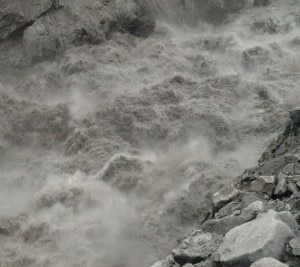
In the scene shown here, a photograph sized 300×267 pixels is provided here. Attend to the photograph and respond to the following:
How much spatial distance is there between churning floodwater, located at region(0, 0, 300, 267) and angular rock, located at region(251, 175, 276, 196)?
365 cm

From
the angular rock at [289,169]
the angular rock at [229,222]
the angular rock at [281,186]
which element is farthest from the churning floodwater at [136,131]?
the angular rock at [229,222]

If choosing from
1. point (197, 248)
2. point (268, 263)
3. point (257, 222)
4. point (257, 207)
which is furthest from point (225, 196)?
point (268, 263)

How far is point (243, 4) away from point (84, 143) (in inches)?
502

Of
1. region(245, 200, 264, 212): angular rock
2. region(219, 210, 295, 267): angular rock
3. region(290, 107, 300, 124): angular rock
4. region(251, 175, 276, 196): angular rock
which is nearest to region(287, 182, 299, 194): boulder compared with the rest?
region(251, 175, 276, 196): angular rock

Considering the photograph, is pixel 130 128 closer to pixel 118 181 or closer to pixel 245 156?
pixel 118 181

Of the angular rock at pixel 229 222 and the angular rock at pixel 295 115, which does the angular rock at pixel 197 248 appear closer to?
the angular rock at pixel 229 222

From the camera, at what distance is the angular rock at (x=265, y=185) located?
8289mm

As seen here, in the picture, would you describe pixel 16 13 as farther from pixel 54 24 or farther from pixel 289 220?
pixel 289 220

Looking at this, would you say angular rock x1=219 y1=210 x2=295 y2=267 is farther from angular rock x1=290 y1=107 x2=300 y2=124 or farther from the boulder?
angular rock x1=290 y1=107 x2=300 y2=124

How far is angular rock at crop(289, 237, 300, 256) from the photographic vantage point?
17.5 ft

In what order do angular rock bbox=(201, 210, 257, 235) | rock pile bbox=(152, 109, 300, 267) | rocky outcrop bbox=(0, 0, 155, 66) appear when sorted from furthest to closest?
1. rocky outcrop bbox=(0, 0, 155, 66)
2. angular rock bbox=(201, 210, 257, 235)
3. rock pile bbox=(152, 109, 300, 267)

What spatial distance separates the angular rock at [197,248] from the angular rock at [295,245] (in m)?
1.31

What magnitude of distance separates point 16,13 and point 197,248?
55.6 feet

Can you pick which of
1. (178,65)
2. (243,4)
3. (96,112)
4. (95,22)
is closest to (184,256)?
(96,112)
